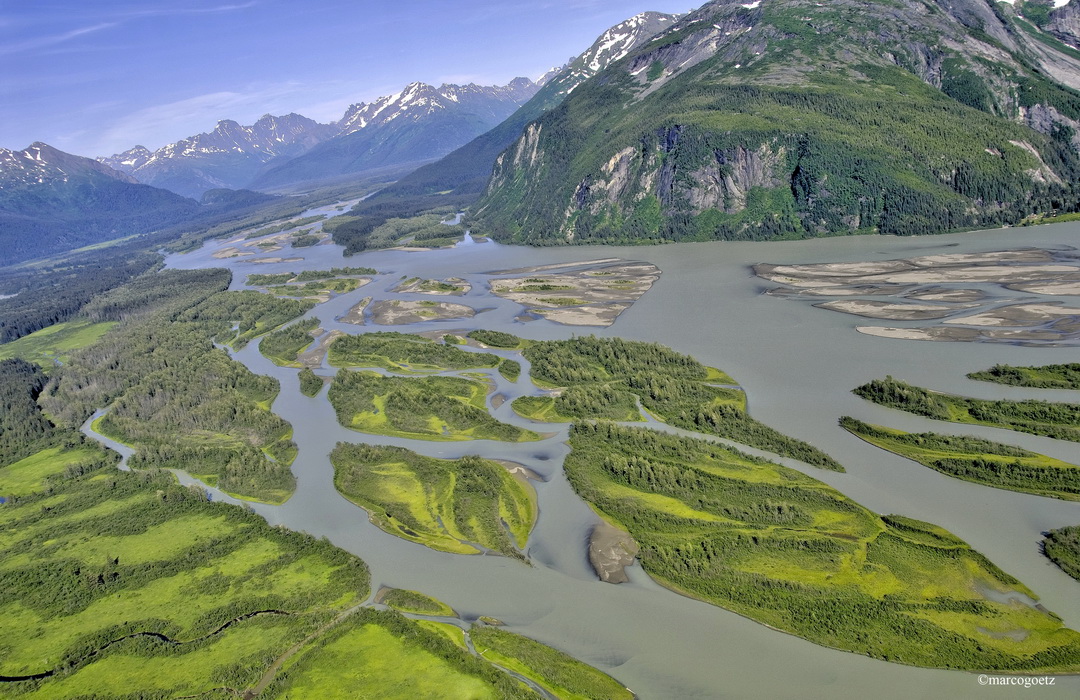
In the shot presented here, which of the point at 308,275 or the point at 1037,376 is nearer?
the point at 1037,376

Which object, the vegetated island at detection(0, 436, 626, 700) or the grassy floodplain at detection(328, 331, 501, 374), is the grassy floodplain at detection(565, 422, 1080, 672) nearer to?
the vegetated island at detection(0, 436, 626, 700)

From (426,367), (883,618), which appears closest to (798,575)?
(883,618)

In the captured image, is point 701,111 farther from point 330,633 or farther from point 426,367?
point 330,633

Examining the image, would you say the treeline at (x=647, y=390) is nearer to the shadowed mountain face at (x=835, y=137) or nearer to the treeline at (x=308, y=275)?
the shadowed mountain face at (x=835, y=137)

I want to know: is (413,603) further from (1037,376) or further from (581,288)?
(581,288)

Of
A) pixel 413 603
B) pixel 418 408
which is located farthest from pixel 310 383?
pixel 413 603

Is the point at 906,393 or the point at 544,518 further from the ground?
the point at 906,393

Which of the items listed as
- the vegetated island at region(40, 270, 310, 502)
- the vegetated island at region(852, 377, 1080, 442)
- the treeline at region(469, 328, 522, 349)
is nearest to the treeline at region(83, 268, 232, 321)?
the vegetated island at region(40, 270, 310, 502)
